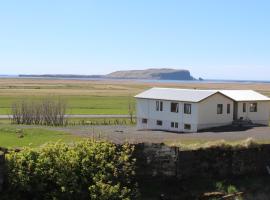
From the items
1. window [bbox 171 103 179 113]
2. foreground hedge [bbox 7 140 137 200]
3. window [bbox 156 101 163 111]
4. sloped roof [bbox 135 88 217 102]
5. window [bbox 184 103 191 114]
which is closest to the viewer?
foreground hedge [bbox 7 140 137 200]

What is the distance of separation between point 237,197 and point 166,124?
109ft

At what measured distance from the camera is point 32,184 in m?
21.8

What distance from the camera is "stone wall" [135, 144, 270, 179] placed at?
26.3 meters

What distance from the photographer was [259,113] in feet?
197

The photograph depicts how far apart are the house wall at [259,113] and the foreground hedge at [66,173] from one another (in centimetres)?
3716

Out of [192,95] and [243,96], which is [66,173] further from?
[243,96]

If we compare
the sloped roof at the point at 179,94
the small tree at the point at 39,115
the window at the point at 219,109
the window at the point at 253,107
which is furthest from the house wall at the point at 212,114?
the small tree at the point at 39,115

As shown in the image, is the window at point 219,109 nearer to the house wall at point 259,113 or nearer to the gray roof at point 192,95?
the gray roof at point 192,95

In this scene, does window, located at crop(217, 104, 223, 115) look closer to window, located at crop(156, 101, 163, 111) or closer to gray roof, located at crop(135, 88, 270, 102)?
gray roof, located at crop(135, 88, 270, 102)

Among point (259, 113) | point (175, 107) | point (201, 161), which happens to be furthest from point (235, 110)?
point (201, 161)

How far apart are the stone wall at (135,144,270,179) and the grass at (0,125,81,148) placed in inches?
636

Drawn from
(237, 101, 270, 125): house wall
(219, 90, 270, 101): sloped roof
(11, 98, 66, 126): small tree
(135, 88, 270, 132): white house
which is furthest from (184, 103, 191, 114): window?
(11, 98, 66, 126): small tree

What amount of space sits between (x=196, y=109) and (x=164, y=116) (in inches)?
212

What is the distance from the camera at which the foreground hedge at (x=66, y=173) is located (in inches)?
857
